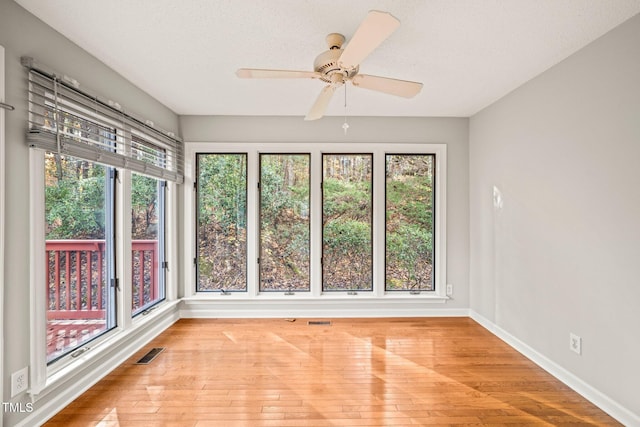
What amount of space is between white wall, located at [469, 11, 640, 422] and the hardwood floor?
367 mm

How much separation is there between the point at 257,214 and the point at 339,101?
155 centimetres

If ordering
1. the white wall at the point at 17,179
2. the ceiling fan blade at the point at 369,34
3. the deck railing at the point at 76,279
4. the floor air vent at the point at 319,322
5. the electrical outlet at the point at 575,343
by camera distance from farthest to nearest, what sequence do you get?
1. the floor air vent at the point at 319,322
2. the electrical outlet at the point at 575,343
3. the deck railing at the point at 76,279
4. the white wall at the point at 17,179
5. the ceiling fan blade at the point at 369,34

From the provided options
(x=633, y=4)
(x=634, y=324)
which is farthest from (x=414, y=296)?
(x=633, y=4)

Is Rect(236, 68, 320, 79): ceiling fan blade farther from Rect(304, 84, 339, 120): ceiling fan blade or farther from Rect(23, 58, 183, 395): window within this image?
Rect(23, 58, 183, 395): window

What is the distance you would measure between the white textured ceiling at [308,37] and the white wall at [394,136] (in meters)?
0.69

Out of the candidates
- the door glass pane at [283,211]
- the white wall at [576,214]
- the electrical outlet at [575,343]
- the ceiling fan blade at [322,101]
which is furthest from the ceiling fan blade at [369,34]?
the electrical outlet at [575,343]

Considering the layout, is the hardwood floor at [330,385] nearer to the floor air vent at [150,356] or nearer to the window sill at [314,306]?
the floor air vent at [150,356]

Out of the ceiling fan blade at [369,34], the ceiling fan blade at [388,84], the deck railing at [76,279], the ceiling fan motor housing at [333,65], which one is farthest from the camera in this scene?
the deck railing at [76,279]

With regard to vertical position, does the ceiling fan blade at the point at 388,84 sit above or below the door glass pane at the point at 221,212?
above

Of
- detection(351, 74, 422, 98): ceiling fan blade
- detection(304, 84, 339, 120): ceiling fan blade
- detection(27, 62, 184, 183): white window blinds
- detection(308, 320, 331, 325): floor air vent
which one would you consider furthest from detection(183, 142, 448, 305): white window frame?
detection(351, 74, 422, 98): ceiling fan blade

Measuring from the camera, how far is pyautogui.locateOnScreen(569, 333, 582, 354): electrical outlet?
218cm

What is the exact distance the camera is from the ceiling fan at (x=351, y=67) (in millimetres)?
1413

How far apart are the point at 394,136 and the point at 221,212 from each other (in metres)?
2.22

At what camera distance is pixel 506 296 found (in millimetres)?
3000
